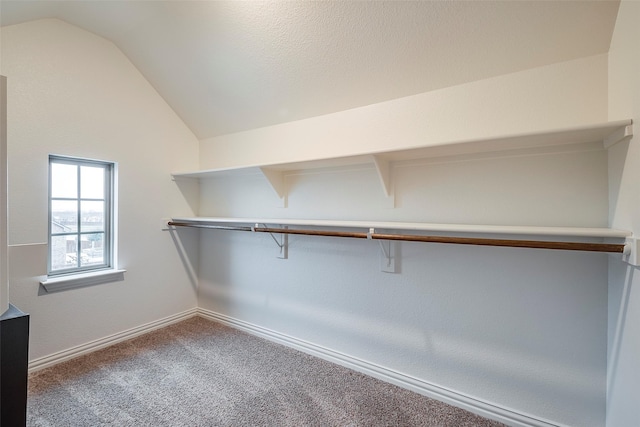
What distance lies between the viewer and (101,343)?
7.80 feet

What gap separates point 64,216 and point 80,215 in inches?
A: 4.3

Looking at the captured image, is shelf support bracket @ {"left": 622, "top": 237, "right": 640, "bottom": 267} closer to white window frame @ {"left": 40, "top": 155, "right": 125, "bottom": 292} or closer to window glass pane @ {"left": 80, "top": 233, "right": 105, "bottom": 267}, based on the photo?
white window frame @ {"left": 40, "top": 155, "right": 125, "bottom": 292}

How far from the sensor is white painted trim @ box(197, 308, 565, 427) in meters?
1.57

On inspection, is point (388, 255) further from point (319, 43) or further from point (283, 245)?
point (319, 43)

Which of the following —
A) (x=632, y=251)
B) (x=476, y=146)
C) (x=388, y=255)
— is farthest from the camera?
(x=388, y=255)

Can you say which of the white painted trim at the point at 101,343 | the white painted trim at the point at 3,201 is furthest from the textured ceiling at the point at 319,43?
the white painted trim at the point at 101,343

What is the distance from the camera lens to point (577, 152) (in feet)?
4.67

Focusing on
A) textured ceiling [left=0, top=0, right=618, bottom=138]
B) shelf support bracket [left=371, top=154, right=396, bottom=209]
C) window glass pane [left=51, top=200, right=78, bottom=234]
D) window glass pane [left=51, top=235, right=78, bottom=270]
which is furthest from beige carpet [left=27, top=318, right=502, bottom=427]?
textured ceiling [left=0, top=0, right=618, bottom=138]

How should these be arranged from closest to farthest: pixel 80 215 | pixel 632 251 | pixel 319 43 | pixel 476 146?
pixel 632 251 → pixel 476 146 → pixel 319 43 → pixel 80 215

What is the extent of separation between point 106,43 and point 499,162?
10.3 ft

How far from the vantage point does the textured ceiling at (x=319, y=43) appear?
1.39 meters

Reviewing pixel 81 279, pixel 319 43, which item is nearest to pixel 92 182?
pixel 81 279

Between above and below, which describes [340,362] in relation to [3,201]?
below

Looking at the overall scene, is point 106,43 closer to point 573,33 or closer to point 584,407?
point 573,33
